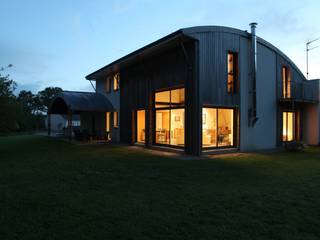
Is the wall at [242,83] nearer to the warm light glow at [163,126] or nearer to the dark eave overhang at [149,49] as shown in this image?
the dark eave overhang at [149,49]

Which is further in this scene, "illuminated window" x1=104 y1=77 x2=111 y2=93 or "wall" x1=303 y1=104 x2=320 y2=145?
"illuminated window" x1=104 y1=77 x2=111 y2=93

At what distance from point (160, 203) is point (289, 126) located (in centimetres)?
1321

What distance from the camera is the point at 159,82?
12773 mm

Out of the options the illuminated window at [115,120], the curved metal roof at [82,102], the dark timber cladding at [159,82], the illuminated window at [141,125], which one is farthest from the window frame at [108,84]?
the illuminated window at [141,125]

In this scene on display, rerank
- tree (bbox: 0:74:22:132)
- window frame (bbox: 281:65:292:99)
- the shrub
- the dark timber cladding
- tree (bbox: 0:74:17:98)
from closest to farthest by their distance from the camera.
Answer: the dark timber cladding
tree (bbox: 0:74:22:132)
tree (bbox: 0:74:17:98)
the shrub
window frame (bbox: 281:65:292:99)

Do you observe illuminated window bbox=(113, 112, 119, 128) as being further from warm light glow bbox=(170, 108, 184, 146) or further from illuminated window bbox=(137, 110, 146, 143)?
warm light glow bbox=(170, 108, 184, 146)

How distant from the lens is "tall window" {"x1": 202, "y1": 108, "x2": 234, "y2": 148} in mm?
10922

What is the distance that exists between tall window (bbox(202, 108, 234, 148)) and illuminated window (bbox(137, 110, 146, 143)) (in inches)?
183

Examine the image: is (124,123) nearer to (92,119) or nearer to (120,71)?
(120,71)

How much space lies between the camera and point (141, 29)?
19891 millimetres

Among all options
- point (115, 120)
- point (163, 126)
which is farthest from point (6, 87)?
point (163, 126)

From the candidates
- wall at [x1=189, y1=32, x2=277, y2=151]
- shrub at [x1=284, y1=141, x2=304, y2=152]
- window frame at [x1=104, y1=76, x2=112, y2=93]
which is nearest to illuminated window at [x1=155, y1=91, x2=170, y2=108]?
wall at [x1=189, y1=32, x2=277, y2=151]

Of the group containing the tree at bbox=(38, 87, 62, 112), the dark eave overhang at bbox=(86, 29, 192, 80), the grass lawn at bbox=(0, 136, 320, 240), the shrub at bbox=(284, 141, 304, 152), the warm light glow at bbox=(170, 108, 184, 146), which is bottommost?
the grass lawn at bbox=(0, 136, 320, 240)

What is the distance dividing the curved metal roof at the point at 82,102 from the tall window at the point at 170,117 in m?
5.76
